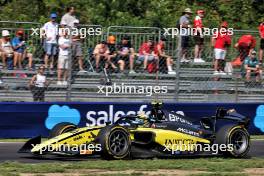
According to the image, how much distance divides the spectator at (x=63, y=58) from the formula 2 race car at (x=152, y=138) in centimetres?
339

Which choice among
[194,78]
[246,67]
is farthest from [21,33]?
[246,67]

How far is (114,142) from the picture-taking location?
38.7 ft

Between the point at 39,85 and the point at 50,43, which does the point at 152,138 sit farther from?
the point at 50,43

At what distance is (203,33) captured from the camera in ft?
57.5

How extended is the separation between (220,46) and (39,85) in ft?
14.9

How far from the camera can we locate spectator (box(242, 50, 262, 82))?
691 inches

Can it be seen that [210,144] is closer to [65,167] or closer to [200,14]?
[65,167]

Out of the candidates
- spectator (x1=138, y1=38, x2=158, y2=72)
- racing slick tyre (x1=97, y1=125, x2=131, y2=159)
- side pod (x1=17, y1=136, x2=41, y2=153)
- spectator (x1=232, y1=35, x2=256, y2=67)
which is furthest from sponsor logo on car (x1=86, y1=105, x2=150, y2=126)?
racing slick tyre (x1=97, y1=125, x2=131, y2=159)

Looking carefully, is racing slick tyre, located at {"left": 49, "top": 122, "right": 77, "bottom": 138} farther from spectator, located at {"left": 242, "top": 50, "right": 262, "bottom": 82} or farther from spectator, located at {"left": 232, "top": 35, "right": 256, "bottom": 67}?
spectator, located at {"left": 242, "top": 50, "right": 262, "bottom": 82}

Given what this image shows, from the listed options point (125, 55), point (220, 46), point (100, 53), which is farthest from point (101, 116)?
point (220, 46)

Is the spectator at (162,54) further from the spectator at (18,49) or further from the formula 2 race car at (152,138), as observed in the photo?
the formula 2 race car at (152,138)

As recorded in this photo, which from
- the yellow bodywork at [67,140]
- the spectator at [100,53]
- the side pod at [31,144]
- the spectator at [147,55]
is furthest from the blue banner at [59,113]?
the yellow bodywork at [67,140]

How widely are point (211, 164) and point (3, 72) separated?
19.0ft

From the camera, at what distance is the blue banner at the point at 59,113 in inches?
607
